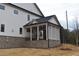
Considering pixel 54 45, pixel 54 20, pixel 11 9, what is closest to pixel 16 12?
pixel 11 9

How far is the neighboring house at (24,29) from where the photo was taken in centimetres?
1281

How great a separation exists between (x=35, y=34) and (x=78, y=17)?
4726 millimetres

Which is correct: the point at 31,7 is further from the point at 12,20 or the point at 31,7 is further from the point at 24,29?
the point at 12,20

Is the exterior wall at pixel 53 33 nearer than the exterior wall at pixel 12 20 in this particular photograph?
No

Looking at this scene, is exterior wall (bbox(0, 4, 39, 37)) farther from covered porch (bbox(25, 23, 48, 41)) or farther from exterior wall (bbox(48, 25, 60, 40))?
exterior wall (bbox(48, 25, 60, 40))

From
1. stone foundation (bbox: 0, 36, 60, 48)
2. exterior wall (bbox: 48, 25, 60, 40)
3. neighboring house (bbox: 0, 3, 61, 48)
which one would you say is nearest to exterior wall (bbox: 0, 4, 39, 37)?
neighboring house (bbox: 0, 3, 61, 48)

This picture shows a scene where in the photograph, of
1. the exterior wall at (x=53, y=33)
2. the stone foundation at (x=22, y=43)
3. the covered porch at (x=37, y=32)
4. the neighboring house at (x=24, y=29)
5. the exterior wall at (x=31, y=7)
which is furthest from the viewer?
the exterior wall at (x=31, y=7)

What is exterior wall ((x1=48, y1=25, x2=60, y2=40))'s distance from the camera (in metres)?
13.4

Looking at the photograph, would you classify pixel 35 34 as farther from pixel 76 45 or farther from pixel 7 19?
pixel 76 45

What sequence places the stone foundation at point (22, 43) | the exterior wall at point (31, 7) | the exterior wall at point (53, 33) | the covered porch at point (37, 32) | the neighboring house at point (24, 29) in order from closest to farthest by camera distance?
the stone foundation at point (22, 43) → the neighboring house at point (24, 29) → the exterior wall at point (53, 33) → the covered porch at point (37, 32) → the exterior wall at point (31, 7)

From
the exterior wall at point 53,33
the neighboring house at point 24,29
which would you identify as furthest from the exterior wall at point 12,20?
the exterior wall at point 53,33

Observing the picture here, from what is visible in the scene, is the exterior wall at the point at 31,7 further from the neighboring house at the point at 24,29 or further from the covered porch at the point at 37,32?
the covered porch at the point at 37,32

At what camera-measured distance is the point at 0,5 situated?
12469 millimetres

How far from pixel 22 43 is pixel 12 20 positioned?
204 centimetres
